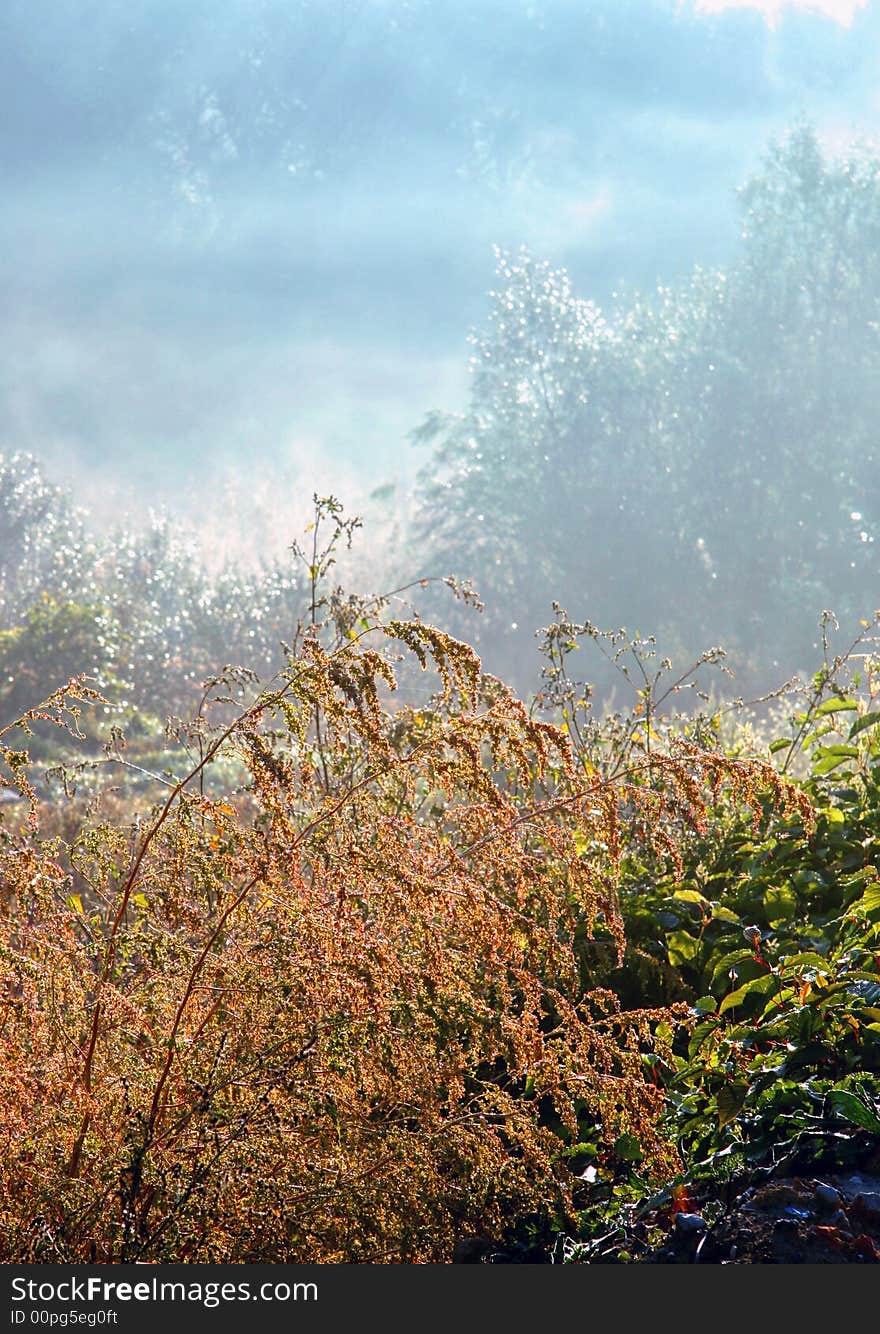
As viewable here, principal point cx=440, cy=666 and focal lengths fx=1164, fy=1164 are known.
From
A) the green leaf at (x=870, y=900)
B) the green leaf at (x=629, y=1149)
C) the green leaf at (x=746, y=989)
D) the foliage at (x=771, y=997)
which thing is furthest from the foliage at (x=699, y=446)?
the green leaf at (x=629, y=1149)

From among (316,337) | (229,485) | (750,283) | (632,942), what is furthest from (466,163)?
(632,942)

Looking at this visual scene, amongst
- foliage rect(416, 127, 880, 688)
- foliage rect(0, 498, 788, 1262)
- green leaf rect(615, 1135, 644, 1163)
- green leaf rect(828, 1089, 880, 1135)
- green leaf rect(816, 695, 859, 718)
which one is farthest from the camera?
foliage rect(416, 127, 880, 688)

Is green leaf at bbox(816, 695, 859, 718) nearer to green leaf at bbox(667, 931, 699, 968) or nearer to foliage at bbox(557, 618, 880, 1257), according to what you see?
foliage at bbox(557, 618, 880, 1257)

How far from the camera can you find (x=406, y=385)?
178 ft

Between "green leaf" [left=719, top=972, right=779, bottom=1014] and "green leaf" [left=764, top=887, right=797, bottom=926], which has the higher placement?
"green leaf" [left=764, top=887, right=797, bottom=926]

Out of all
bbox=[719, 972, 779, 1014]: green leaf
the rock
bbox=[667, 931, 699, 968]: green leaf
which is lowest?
the rock

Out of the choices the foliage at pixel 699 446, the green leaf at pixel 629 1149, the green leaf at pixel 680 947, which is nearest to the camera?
the green leaf at pixel 629 1149

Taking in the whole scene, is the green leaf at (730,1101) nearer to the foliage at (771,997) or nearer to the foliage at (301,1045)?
the foliage at (771,997)

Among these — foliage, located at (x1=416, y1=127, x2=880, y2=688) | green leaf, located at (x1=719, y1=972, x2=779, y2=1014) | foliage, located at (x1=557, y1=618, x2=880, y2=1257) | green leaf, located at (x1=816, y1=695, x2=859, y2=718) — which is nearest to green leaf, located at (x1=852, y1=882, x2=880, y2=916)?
foliage, located at (x1=557, y1=618, x2=880, y2=1257)

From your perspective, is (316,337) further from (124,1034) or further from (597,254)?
(124,1034)

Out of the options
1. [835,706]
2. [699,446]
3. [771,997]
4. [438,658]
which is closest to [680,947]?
[771,997]

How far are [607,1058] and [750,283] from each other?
75.9 feet

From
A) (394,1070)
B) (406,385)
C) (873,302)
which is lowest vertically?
(394,1070)

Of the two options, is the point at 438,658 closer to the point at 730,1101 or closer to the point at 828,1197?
the point at 730,1101
